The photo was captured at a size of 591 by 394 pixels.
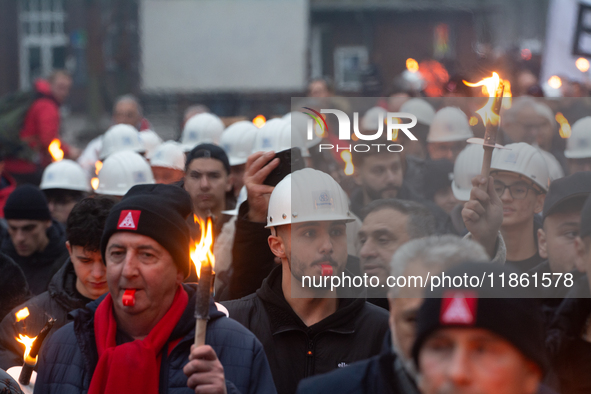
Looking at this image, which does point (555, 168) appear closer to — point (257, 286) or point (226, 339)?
point (257, 286)

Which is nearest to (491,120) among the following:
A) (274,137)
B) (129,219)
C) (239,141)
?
(129,219)

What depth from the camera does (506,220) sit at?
3717 mm

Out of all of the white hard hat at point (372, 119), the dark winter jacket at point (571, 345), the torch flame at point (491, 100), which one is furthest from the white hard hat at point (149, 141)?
the dark winter jacket at point (571, 345)

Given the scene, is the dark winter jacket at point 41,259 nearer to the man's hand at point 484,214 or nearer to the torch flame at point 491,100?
the man's hand at point 484,214

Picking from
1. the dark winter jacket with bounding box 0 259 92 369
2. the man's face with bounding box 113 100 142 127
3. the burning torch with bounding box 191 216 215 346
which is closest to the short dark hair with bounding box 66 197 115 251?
the dark winter jacket with bounding box 0 259 92 369

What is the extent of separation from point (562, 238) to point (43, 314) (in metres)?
2.56

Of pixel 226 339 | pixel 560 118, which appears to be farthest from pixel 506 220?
pixel 560 118

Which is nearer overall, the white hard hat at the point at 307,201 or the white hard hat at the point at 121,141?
the white hard hat at the point at 307,201

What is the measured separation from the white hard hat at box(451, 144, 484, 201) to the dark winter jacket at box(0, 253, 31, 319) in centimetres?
259

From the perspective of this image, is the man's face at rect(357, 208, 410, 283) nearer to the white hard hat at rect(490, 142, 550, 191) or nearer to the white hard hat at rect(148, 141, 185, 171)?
the white hard hat at rect(490, 142, 550, 191)

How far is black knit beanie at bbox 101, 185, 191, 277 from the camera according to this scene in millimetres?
3217

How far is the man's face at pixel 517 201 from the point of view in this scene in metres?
3.73

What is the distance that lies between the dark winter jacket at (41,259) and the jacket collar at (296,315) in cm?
222

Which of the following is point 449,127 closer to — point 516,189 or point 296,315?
point 516,189
